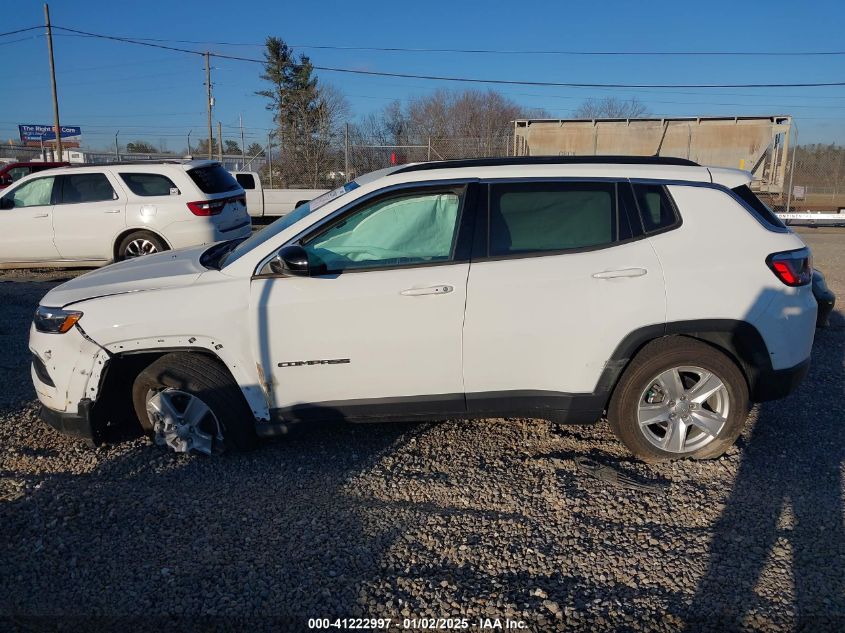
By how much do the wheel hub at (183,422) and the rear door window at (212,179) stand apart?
674cm

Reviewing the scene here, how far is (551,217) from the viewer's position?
401 cm

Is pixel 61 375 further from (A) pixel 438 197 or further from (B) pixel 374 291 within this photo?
(A) pixel 438 197

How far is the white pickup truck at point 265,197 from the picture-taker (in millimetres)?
18641

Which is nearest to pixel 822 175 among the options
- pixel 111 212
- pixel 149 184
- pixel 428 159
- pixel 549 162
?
pixel 428 159

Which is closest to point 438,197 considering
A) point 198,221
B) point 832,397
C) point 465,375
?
point 465,375

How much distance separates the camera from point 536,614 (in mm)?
2797

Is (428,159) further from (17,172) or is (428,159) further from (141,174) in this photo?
(141,174)

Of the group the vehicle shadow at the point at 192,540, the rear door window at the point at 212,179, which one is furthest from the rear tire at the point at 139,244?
the vehicle shadow at the point at 192,540

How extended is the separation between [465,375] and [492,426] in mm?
888

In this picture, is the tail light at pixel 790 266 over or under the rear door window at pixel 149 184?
under

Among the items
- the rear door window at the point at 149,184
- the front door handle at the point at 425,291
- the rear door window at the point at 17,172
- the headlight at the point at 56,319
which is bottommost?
the headlight at the point at 56,319

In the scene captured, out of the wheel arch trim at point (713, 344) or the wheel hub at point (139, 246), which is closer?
the wheel arch trim at point (713, 344)

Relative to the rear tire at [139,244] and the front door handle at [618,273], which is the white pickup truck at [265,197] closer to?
the rear tire at [139,244]

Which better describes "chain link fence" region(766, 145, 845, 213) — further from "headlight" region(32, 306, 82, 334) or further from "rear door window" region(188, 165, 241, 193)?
"headlight" region(32, 306, 82, 334)
